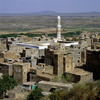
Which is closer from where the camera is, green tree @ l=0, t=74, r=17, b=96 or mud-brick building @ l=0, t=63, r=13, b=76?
green tree @ l=0, t=74, r=17, b=96

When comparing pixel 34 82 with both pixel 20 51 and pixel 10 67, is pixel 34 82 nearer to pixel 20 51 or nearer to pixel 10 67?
pixel 10 67

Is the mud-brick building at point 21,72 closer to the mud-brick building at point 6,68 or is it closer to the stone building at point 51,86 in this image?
the mud-brick building at point 6,68

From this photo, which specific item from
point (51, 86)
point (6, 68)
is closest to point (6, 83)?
point (6, 68)

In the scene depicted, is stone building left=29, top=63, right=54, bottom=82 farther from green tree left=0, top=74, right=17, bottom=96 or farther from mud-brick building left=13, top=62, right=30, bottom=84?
green tree left=0, top=74, right=17, bottom=96

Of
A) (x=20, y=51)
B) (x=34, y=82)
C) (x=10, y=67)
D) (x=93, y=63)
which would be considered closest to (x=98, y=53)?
(x=93, y=63)

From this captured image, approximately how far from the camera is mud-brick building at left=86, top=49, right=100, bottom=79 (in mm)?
26781

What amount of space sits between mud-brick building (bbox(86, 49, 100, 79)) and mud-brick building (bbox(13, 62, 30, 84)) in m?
6.98

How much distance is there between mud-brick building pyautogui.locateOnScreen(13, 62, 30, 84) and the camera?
2583cm

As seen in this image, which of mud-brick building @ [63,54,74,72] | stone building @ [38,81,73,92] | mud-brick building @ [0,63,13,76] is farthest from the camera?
mud-brick building @ [0,63,13,76]

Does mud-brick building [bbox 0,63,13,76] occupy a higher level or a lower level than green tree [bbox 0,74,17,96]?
higher

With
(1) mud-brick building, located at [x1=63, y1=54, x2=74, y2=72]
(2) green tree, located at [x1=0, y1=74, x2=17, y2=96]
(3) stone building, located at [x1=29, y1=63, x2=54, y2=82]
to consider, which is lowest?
(2) green tree, located at [x1=0, y1=74, x2=17, y2=96]

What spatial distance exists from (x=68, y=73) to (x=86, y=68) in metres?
3.56

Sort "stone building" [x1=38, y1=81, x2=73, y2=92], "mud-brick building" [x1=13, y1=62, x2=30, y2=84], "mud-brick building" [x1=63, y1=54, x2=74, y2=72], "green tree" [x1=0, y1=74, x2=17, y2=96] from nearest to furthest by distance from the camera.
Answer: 1. "stone building" [x1=38, y1=81, x2=73, y2=92]
2. "green tree" [x1=0, y1=74, x2=17, y2=96]
3. "mud-brick building" [x1=13, y1=62, x2=30, y2=84]
4. "mud-brick building" [x1=63, y1=54, x2=74, y2=72]

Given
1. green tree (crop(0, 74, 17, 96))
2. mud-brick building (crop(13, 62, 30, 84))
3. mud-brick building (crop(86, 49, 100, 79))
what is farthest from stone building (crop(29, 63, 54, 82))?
mud-brick building (crop(86, 49, 100, 79))
